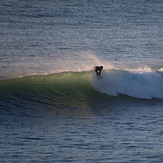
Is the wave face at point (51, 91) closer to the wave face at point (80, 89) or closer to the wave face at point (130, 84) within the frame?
the wave face at point (80, 89)

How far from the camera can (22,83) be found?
17.4 meters

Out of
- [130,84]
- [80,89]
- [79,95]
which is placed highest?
[130,84]

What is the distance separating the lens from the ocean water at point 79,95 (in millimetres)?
9648

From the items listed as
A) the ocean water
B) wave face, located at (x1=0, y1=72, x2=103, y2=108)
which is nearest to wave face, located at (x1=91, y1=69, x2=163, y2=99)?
the ocean water

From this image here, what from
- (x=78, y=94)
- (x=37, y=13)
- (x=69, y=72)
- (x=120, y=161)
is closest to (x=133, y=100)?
(x=78, y=94)

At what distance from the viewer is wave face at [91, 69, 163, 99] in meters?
16.8

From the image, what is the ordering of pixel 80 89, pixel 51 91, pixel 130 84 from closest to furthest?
pixel 51 91 < pixel 130 84 < pixel 80 89

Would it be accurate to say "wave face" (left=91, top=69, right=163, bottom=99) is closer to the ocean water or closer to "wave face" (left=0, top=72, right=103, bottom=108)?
the ocean water

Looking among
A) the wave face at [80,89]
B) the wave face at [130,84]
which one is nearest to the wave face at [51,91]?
the wave face at [80,89]

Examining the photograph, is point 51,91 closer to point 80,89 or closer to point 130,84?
point 80,89

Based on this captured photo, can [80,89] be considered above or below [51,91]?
above

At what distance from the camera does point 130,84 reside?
1730 centimetres

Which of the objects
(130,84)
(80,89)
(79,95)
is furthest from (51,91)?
(130,84)

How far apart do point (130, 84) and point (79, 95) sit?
2632 millimetres
